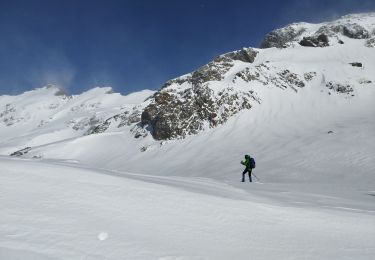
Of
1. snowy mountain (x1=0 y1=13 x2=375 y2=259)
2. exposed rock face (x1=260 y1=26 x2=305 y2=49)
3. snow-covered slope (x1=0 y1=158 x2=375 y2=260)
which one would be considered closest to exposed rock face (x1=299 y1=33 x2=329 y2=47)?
snowy mountain (x1=0 y1=13 x2=375 y2=259)

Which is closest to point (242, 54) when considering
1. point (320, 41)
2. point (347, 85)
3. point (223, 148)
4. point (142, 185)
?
point (320, 41)

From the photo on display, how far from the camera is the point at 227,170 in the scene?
32094 millimetres

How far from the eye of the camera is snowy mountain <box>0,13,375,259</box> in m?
4.96

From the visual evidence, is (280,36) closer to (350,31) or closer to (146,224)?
(350,31)

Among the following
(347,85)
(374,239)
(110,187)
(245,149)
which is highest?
(347,85)

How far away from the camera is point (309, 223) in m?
6.32

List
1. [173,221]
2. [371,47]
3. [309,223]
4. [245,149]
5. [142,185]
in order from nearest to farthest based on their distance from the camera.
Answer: [173,221] < [309,223] < [142,185] < [245,149] < [371,47]

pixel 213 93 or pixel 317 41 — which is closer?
pixel 213 93

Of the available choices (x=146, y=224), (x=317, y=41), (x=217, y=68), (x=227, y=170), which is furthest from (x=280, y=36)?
(x=146, y=224)

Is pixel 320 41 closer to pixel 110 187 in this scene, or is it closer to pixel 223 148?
pixel 223 148

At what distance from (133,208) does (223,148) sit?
35626 mm

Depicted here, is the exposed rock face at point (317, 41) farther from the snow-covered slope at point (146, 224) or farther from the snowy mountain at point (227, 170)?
the snow-covered slope at point (146, 224)

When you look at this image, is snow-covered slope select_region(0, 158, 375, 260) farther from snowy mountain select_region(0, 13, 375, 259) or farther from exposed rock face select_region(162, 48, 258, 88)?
exposed rock face select_region(162, 48, 258, 88)

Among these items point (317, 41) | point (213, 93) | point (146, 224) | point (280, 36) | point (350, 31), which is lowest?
point (146, 224)
